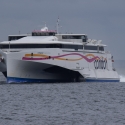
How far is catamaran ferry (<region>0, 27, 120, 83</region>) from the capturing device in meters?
73.6

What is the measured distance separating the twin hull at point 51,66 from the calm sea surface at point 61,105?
328cm

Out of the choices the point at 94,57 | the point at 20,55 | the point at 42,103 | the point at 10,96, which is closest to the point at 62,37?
the point at 94,57

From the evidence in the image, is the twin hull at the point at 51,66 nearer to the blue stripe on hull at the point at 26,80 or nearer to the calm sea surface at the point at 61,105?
the blue stripe on hull at the point at 26,80

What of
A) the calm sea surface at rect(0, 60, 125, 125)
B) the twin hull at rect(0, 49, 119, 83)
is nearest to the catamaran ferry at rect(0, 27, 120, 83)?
the twin hull at rect(0, 49, 119, 83)

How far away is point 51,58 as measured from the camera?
7400 centimetres

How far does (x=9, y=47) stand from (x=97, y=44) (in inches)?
487

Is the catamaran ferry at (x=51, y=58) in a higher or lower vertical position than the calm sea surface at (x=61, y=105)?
higher

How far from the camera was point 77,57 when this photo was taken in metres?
77.9

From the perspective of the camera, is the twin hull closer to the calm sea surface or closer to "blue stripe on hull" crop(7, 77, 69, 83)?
"blue stripe on hull" crop(7, 77, 69, 83)

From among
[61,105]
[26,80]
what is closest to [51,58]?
[26,80]

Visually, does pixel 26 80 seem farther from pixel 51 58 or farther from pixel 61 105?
pixel 61 105

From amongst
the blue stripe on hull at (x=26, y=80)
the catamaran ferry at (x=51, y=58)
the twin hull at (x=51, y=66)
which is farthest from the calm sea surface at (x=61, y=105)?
the blue stripe on hull at (x=26, y=80)

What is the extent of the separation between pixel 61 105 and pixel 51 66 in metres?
23.3

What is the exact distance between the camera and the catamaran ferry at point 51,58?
7362 cm
